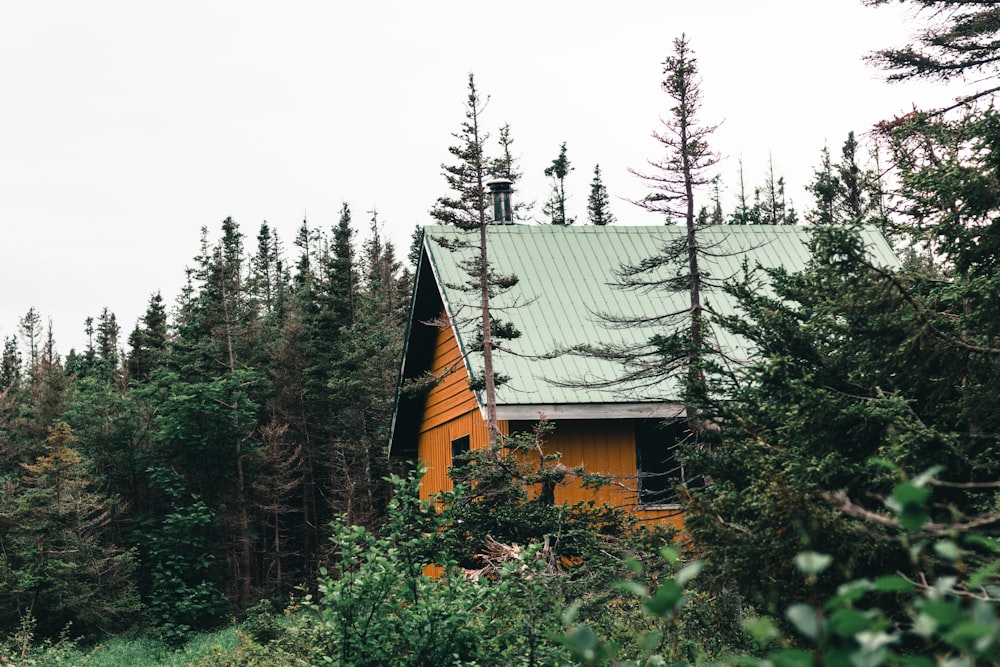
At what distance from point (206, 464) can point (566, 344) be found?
19.1 metres

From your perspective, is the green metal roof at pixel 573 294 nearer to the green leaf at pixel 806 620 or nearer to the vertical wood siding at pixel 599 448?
the vertical wood siding at pixel 599 448

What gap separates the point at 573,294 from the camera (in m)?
17.5

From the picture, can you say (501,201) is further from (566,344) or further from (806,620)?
(806,620)

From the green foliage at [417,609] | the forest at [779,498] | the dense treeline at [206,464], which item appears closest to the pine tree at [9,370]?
the dense treeline at [206,464]

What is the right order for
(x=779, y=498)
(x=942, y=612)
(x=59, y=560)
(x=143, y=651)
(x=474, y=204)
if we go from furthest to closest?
(x=59, y=560), (x=143, y=651), (x=474, y=204), (x=779, y=498), (x=942, y=612)

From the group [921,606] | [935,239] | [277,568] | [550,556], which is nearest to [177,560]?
[277,568]

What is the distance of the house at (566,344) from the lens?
14.9m

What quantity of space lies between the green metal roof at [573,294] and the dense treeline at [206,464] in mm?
14039

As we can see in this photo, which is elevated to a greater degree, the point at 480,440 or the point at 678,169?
the point at 678,169

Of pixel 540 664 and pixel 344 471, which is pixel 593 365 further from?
pixel 344 471

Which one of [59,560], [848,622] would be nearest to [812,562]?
[848,622]

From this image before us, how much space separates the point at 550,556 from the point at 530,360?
19.3ft

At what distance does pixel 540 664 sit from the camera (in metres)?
7.12

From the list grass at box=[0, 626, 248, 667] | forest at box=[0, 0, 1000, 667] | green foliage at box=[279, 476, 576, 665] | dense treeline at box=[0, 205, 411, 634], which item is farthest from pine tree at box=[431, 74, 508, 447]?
dense treeline at box=[0, 205, 411, 634]
